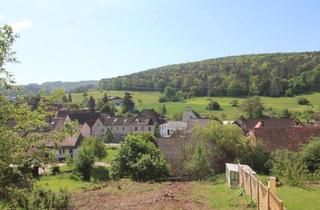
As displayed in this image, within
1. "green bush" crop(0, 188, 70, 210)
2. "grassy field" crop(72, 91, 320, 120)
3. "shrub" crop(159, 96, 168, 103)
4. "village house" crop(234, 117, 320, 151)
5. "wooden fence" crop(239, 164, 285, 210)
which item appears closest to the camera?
"wooden fence" crop(239, 164, 285, 210)

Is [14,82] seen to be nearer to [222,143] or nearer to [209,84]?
[222,143]

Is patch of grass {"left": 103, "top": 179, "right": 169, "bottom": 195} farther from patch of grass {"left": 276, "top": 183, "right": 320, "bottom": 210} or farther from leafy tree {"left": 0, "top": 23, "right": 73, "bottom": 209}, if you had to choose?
leafy tree {"left": 0, "top": 23, "right": 73, "bottom": 209}

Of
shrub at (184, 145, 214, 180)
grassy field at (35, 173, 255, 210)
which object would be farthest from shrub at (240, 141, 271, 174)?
grassy field at (35, 173, 255, 210)

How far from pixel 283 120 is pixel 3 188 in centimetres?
7268

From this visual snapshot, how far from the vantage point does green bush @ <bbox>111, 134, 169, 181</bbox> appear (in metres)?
37.1

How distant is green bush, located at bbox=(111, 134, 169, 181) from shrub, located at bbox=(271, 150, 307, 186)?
950 centimetres

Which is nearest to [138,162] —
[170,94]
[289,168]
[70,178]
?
[70,178]

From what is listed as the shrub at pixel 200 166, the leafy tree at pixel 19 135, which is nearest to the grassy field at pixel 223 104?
the shrub at pixel 200 166

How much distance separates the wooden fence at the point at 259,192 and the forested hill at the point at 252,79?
10888cm

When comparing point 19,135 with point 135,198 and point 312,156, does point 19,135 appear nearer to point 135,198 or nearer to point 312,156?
point 135,198

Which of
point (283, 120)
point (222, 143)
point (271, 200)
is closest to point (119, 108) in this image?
point (283, 120)

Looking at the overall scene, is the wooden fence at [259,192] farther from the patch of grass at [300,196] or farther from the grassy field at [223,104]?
the grassy field at [223,104]

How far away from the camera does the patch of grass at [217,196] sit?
20609 mm

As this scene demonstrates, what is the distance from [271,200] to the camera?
1436cm
